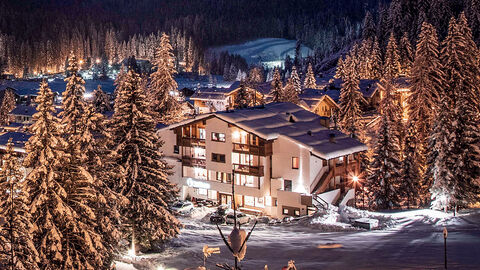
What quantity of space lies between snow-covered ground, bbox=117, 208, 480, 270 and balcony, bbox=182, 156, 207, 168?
868cm

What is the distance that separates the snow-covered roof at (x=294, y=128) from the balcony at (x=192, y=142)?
170 cm

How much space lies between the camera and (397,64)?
108 m

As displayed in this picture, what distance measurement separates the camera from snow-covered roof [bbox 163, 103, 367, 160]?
53750 mm

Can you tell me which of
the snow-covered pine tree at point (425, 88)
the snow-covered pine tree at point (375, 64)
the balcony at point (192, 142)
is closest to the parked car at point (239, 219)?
the balcony at point (192, 142)

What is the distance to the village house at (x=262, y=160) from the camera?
53562 millimetres

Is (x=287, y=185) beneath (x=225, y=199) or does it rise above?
above

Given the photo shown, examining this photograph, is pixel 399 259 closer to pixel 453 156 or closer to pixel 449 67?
pixel 453 156

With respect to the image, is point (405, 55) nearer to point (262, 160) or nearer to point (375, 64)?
point (375, 64)

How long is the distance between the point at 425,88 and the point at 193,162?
88.4 feet

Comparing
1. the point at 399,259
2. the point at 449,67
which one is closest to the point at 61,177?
the point at 399,259

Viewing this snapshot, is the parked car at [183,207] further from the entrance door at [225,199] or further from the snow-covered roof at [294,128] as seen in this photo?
the snow-covered roof at [294,128]

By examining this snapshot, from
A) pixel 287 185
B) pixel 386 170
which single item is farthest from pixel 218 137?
pixel 386 170

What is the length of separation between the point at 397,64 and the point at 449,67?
134 feet

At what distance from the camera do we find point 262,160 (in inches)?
2173
